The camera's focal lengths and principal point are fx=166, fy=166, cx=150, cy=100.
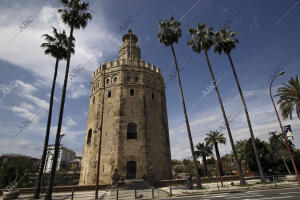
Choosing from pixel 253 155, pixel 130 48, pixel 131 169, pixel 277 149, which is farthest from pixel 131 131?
pixel 277 149

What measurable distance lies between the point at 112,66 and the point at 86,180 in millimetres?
17623

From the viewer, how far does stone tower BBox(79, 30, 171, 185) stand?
21938mm

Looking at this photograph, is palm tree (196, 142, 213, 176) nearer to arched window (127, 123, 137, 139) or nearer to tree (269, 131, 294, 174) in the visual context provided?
tree (269, 131, 294, 174)

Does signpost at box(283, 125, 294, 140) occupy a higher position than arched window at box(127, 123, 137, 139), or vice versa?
arched window at box(127, 123, 137, 139)

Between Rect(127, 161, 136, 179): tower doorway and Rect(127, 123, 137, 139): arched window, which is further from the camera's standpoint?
Rect(127, 123, 137, 139): arched window

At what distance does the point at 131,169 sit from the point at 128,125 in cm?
587

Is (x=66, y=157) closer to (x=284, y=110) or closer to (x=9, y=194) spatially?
(x=9, y=194)

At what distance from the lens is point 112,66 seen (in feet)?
92.2

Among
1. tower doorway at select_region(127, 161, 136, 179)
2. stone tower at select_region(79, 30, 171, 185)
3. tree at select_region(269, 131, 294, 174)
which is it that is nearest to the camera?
tower doorway at select_region(127, 161, 136, 179)

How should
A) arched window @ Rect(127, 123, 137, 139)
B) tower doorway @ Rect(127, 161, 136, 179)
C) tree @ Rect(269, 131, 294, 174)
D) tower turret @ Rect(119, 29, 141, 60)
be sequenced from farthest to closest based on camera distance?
tower turret @ Rect(119, 29, 141, 60) < tree @ Rect(269, 131, 294, 174) < arched window @ Rect(127, 123, 137, 139) < tower doorway @ Rect(127, 161, 136, 179)

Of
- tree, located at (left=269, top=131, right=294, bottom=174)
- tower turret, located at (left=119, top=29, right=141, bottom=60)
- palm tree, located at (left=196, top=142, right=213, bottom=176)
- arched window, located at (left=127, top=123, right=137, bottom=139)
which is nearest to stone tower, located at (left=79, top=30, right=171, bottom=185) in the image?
arched window, located at (left=127, top=123, right=137, bottom=139)

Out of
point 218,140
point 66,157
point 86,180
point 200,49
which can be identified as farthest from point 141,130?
point 66,157

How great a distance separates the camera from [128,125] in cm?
2391

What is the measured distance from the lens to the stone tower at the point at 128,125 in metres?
21.9
